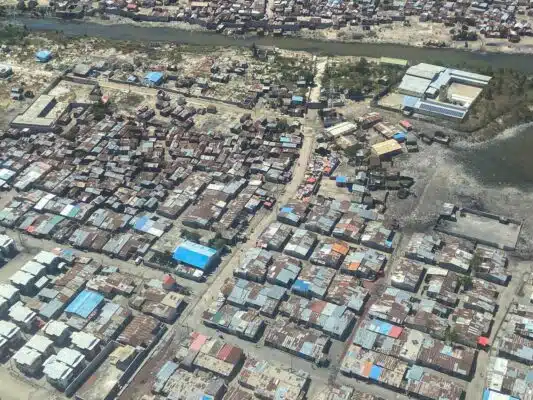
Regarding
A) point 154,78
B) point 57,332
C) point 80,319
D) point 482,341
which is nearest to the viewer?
point 482,341

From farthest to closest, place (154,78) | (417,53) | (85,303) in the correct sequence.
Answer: (417,53)
(154,78)
(85,303)

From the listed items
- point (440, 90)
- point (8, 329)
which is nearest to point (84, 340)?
point (8, 329)

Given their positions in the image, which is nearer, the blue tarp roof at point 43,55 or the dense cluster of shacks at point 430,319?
the dense cluster of shacks at point 430,319

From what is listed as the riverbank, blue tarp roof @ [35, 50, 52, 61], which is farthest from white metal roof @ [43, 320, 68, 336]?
the riverbank

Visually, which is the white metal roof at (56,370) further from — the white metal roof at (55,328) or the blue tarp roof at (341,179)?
the blue tarp roof at (341,179)

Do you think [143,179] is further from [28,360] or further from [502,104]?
[502,104]

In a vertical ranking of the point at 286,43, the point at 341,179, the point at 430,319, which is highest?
the point at 286,43

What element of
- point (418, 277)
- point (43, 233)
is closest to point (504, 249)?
point (418, 277)

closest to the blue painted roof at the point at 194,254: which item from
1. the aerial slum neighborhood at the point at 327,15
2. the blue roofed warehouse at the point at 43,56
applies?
the blue roofed warehouse at the point at 43,56
